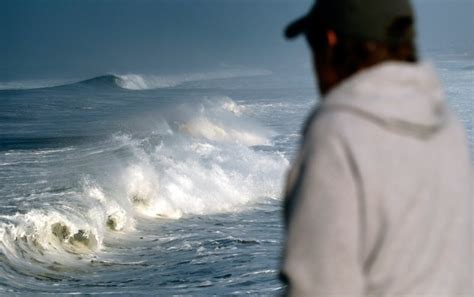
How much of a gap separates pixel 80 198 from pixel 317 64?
14.8 meters

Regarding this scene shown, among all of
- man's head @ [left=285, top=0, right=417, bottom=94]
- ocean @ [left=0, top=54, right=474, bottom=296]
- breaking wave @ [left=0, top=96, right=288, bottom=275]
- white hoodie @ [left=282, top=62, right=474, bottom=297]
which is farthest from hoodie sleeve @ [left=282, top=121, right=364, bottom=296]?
breaking wave @ [left=0, top=96, right=288, bottom=275]

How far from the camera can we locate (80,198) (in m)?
16.7

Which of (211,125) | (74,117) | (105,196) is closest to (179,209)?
(105,196)

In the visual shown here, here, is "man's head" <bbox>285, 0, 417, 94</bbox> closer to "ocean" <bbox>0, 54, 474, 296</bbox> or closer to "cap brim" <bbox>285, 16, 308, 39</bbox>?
"cap brim" <bbox>285, 16, 308, 39</bbox>

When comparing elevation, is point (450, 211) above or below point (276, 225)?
above

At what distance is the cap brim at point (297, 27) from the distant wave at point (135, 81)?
164 feet

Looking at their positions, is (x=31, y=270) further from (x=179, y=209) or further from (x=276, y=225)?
(x=179, y=209)

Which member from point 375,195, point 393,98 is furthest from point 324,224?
point 393,98

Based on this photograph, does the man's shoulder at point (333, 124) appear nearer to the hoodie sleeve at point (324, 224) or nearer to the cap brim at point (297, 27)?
the hoodie sleeve at point (324, 224)

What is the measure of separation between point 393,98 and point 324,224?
25 centimetres

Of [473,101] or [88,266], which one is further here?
[473,101]

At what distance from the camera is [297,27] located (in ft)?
6.90

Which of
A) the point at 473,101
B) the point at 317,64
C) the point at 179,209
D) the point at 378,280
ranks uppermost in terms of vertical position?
the point at 317,64

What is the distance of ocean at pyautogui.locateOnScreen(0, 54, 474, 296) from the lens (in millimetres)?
12148
